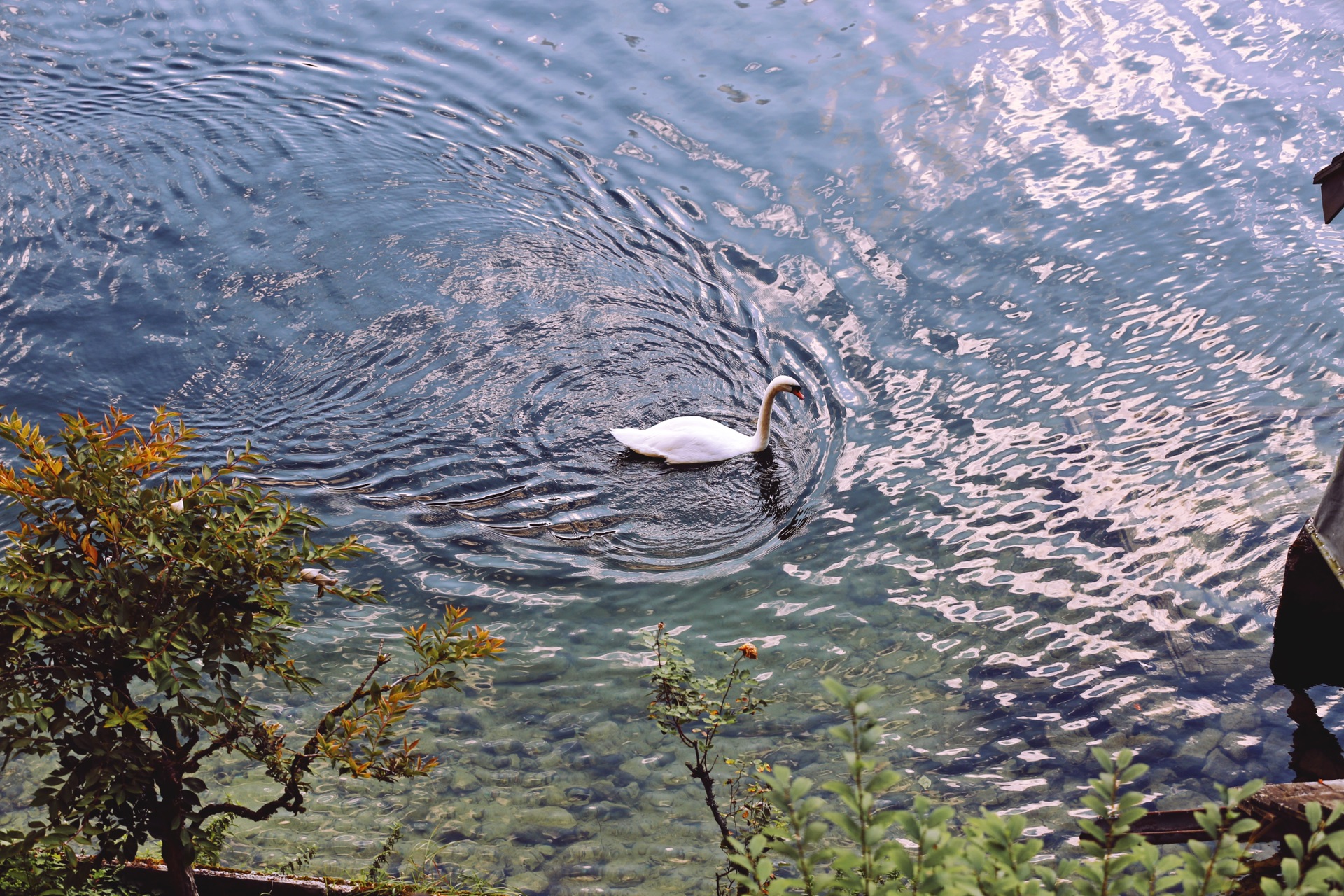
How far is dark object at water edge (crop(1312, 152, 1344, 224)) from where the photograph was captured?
5258mm

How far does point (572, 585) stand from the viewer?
6836 millimetres

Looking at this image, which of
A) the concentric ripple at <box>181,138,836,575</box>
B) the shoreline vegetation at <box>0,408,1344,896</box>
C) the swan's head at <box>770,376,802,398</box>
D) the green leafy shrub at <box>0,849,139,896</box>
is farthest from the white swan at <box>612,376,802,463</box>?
the green leafy shrub at <box>0,849,139,896</box>

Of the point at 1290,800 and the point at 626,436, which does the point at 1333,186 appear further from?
the point at 626,436

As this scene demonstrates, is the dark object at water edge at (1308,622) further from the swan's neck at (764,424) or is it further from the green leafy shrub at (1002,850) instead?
the green leafy shrub at (1002,850)

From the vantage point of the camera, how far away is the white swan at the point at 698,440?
7867mm

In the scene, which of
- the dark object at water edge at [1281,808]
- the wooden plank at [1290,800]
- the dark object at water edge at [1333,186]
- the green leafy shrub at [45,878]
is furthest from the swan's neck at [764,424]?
the green leafy shrub at [45,878]

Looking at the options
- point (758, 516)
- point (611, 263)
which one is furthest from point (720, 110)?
point (758, 516)

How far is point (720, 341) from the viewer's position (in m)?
8.98

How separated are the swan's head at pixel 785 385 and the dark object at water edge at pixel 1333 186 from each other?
3.60m

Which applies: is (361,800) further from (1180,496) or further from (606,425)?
(1180,496)

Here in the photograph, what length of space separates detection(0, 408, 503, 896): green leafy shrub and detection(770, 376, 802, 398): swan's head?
4680 mm

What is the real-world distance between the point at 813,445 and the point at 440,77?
725 centimetres

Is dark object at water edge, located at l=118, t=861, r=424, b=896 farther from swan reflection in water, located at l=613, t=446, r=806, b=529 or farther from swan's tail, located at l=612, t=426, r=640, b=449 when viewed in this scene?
swan's tail, located at l=612, t=426, r=640, b=449

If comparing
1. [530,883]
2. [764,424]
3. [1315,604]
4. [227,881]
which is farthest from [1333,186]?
[227,881]
